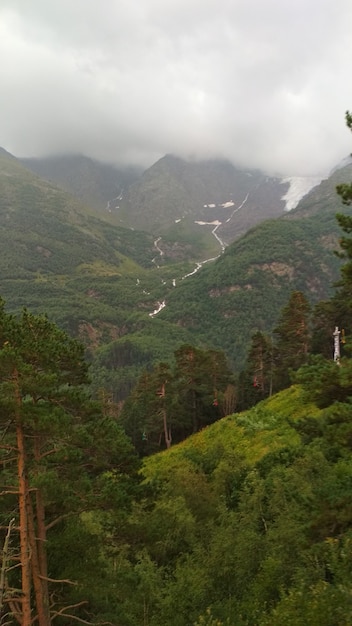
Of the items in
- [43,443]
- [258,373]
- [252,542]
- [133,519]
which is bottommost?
[252,542]

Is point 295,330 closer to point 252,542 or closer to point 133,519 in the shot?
point 133,519

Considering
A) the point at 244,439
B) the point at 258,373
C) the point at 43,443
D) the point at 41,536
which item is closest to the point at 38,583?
the point at 41,536

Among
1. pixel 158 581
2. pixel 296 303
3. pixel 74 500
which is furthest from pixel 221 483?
pixel 296 303

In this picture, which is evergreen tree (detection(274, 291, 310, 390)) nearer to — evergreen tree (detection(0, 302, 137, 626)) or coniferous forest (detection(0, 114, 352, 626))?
coniferous forest (detection(0, 114, 352, 626))

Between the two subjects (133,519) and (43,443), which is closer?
(43,443)

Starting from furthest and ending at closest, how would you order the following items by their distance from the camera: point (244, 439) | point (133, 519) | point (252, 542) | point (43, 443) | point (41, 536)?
1. point (244, 439)
2. point (133, 519)
3. point (252, 542)
4. point (43, 443)
5. point (41, 536)

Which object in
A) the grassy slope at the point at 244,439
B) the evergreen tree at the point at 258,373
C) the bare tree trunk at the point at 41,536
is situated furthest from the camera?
the evergreen tree at the point at 258,373

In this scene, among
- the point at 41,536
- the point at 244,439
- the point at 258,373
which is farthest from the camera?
the point at 258,373

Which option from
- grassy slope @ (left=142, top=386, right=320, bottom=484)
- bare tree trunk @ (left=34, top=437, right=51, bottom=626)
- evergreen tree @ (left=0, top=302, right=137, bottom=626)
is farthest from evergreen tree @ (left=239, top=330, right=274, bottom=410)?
bare tree trunk @ (left=34, top=437, right=51, bottom=626)

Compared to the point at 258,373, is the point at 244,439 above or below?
below

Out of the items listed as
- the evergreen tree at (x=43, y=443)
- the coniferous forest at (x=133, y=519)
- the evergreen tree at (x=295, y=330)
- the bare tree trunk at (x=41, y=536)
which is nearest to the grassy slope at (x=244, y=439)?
the coniferous forest at (x=133, y=519)

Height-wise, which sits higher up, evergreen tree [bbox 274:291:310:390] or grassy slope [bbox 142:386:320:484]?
evergreen tree [bbox 274:291:310:390]

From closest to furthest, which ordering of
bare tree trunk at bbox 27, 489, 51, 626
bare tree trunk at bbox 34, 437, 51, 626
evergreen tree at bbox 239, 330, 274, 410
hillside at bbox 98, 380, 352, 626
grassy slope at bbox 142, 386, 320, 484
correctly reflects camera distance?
hillside at bbox 98, 380, 352, 626
bare tree trunk at bbox 27, 489, 51, 626
bare tree trunk at bbox 34, 437, 51, 626
grassy slope at bbox 142, 386, 320, 484
evergreen tree at bbox 239, 330, 274, 410

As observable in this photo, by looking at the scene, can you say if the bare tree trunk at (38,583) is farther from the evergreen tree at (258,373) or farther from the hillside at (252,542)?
the evergreen tree at (258,373)
